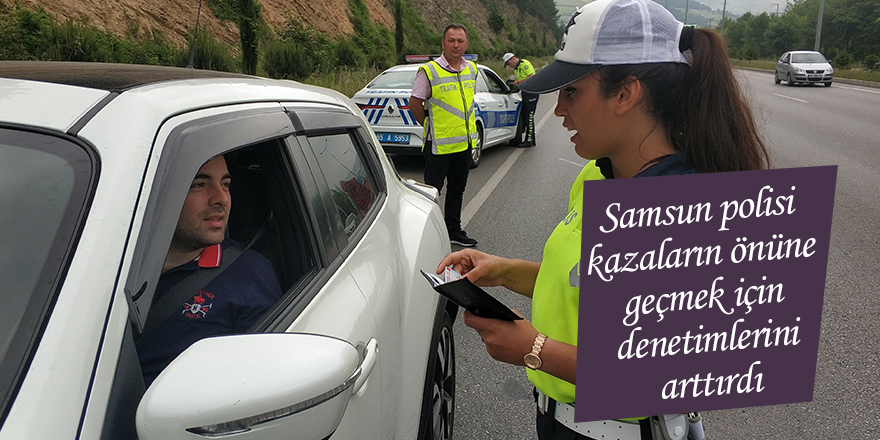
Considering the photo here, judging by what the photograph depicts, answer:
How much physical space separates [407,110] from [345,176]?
21.9ft

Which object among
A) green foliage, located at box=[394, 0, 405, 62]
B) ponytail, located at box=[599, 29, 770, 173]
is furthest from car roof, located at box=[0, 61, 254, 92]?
green foliage, located at box=[394, 0, 405, 62]

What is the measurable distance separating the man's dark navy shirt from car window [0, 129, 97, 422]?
14.8 inches

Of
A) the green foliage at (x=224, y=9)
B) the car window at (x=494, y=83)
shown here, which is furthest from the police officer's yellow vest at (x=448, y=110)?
the green foliage at (x=224, y=9)

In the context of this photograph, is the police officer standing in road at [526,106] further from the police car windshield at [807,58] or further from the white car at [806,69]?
the police car windshield at [807,58]

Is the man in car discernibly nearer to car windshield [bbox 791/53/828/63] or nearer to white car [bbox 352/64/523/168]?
white car [bbox 352/64/523/168]

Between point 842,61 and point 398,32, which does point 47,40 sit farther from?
point 842,61

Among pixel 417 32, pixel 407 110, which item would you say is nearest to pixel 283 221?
pixel 407 110

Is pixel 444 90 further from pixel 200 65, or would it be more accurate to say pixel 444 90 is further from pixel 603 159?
pixel 200 65

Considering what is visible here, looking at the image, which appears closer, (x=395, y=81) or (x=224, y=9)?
(x=395, y=81)

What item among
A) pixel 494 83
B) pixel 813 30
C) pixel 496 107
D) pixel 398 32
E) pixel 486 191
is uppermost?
pixel 813 30

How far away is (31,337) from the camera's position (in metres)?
1.03

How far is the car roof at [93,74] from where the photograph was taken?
1514mm

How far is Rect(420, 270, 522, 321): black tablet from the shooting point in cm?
128

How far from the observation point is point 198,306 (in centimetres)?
169
